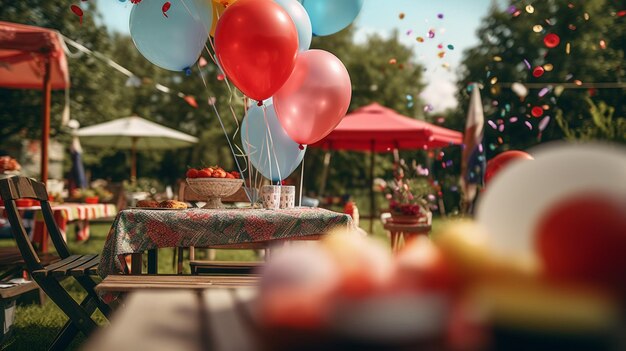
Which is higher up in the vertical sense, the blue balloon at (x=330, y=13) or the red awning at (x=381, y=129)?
the blue balloon at (x=330, y=13)

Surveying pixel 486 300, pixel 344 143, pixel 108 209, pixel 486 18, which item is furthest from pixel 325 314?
pixel 486 18

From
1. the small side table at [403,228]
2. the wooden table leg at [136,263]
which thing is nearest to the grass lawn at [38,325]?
the wooden table leg at [136,263]

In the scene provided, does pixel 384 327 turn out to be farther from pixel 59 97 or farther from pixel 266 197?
pixel 59 97

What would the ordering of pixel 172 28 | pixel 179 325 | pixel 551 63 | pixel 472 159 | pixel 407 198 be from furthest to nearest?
pixel 551 63 → pixel 472 159 → pixel 407 198 → pixel 172 28 → pixel 179 325

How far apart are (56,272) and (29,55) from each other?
424cm

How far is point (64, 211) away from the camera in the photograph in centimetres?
532

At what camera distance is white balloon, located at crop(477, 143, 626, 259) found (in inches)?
28.4

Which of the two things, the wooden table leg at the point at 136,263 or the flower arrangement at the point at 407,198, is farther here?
the flower arrangement at the point at 407,198

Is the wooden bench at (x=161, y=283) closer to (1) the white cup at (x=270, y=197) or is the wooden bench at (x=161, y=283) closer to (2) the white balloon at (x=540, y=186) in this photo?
(1) the white cup at (x=270, y=197)

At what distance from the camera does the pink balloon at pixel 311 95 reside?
11.0 feet

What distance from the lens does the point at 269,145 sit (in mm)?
4031

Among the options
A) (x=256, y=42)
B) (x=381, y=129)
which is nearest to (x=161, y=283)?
(x=256, y=42)

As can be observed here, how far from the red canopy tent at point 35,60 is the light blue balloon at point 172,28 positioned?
180 cm

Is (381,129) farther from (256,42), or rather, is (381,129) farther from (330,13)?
(256,42)
